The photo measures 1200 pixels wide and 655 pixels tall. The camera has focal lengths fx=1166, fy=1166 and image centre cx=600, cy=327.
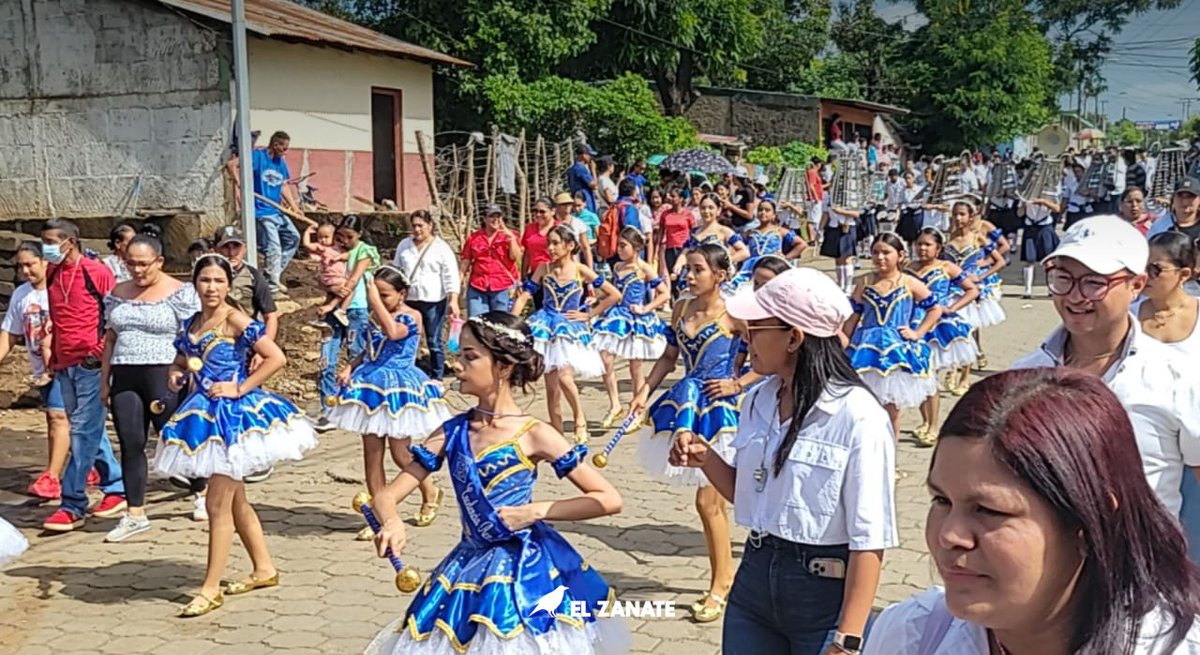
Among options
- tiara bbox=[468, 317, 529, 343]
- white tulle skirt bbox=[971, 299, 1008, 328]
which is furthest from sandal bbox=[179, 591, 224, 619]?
white tulle skirt bbox=[971, 299, 1008, 328]

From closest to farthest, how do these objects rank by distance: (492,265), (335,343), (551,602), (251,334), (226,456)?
(551,602)
(226,456)
(251,334)
(335,343)
(492,265)

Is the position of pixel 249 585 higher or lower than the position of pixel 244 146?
lower

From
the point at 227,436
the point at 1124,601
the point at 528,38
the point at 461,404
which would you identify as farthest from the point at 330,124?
the point at 1124,601

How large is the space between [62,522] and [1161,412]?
277 inches

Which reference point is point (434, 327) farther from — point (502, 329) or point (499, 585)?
point (499, 585)

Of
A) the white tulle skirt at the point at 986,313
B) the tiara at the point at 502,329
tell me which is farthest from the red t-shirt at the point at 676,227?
the tiara at the point at 502,329

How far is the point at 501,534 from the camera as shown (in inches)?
163

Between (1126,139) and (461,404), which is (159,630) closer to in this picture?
(461,404)

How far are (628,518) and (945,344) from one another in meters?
3.90

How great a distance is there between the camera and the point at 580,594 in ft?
13.6

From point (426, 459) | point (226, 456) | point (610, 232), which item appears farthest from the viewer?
point (610, 232)

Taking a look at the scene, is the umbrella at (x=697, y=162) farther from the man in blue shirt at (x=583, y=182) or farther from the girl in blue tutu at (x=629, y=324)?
the girl in blue tutu at (x=629, y=324)

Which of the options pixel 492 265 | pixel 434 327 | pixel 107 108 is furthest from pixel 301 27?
pixel 434 327

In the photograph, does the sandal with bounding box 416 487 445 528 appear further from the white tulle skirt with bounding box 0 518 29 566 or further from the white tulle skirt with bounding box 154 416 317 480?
the white tulle skirt with bounding box 0 518 29 566
